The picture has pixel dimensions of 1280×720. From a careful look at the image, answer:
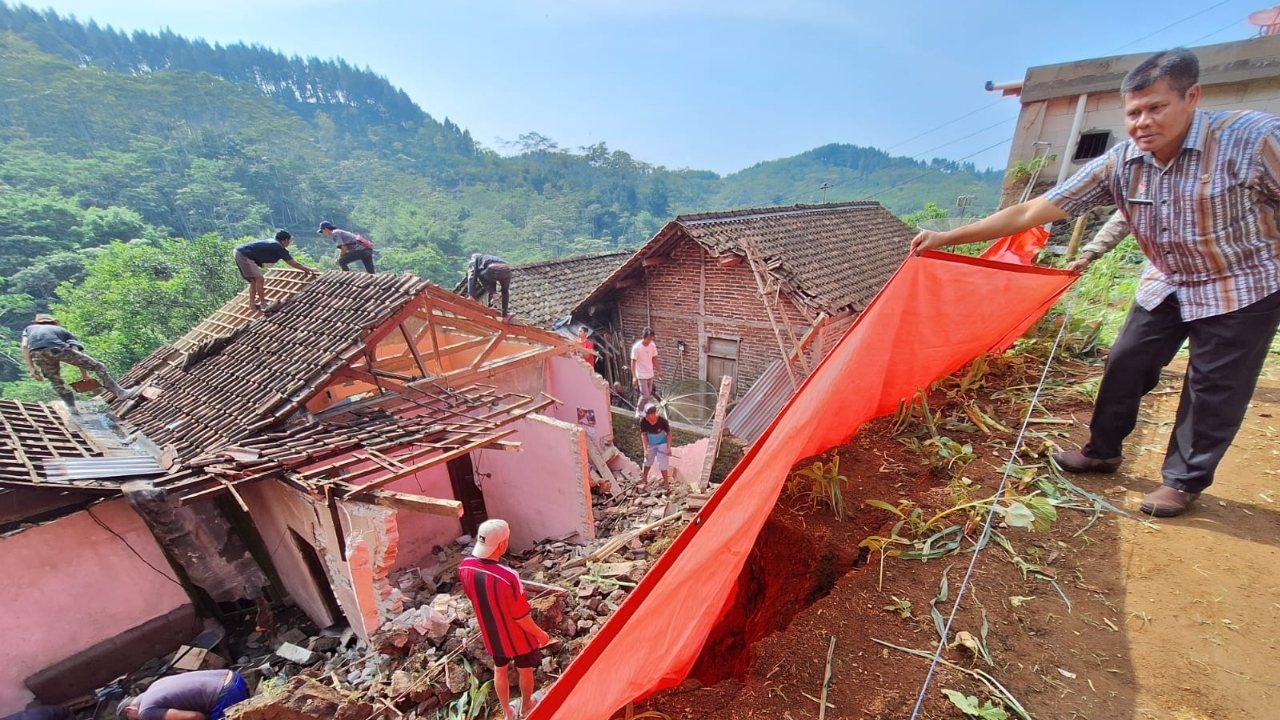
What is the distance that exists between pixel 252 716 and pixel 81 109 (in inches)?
3127

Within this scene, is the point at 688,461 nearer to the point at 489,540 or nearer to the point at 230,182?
the point at 489,540

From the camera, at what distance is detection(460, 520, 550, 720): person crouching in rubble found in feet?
10.8

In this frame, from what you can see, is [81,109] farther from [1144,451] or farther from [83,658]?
[1144,451]

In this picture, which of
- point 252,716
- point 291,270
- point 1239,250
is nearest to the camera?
point 1239,250

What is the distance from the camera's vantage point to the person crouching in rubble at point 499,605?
3.29 metres

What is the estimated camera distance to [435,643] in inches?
173

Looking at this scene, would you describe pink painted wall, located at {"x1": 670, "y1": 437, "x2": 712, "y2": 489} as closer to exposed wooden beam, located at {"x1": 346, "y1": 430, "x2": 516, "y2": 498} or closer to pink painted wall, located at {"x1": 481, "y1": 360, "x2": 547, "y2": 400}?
pink painted wall, located at {"x1": 481, "y1": 360, "x2": 547, "y2": 400}

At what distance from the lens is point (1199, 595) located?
1.91 metres

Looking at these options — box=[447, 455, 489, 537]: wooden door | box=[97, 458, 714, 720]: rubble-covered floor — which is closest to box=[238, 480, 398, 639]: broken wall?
box=[97, 458, 714, 720]: rubble-covered floor

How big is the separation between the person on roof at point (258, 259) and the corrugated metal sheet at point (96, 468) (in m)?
3.59

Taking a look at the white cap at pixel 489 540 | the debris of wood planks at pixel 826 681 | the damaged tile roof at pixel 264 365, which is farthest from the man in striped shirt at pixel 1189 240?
the damaged tile roof at pixel 264 365

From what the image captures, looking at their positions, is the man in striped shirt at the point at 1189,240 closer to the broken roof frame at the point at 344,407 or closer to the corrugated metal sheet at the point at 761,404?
the broken roof frame at the point at 344,407

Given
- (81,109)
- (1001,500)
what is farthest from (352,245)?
(81,109)

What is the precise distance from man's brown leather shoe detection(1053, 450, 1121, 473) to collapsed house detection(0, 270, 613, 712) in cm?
428
